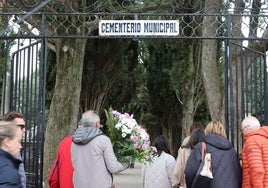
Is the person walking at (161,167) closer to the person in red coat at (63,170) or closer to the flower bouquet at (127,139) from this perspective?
the flower bouquet at (127,139)

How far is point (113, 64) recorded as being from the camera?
2039 centimetres

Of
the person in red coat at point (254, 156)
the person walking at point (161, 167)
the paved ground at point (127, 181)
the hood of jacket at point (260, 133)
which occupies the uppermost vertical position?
the hood of jacket at point (260, 133)

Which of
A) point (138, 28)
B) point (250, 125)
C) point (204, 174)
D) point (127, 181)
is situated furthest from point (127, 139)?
point (127, 181)

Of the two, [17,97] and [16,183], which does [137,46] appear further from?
[16,183]

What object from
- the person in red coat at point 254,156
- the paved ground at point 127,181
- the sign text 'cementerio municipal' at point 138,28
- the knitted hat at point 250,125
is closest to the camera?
the person in red coat at point 254,156

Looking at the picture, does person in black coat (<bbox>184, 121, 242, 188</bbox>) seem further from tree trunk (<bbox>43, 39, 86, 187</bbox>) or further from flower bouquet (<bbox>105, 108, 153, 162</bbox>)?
tree trunk (<bbox>43, 39, 86, 187</bbox>)

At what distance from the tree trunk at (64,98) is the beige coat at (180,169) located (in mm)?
6016

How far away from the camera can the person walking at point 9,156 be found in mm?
2809

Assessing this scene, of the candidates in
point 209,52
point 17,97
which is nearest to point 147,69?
point 209,52

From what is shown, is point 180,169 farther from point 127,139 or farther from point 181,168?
point 127,139

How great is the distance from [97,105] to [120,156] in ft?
49.0

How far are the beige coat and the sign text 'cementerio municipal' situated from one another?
157 cm

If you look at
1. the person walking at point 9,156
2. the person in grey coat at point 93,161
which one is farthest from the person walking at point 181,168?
the person walking at point 9,156

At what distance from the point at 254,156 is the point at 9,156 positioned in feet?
9.20
